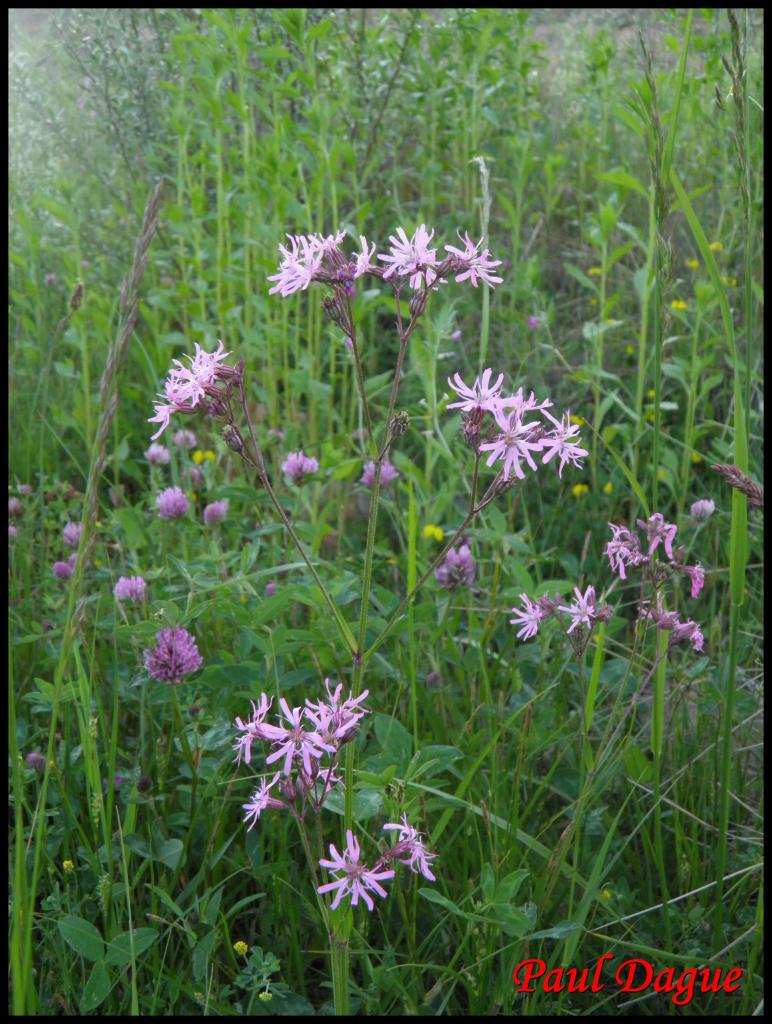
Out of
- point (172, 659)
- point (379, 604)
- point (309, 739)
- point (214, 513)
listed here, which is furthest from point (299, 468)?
point (309, 739)

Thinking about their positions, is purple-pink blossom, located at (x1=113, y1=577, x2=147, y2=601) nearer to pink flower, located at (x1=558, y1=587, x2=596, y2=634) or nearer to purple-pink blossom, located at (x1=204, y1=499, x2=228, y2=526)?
purple-pink blossom, located at (x1=204, y1=499, x2=228, y2=526)

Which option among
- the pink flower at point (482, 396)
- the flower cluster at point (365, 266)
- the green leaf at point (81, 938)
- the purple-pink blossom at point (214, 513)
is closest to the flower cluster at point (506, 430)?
the pink flower at point (482, 396)

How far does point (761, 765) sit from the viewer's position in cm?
205

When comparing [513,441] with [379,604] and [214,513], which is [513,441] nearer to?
[379,604]

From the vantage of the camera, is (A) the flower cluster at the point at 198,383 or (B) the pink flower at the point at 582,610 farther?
(B) the pink flower at the point at 582,610

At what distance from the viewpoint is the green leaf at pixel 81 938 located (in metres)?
1.39

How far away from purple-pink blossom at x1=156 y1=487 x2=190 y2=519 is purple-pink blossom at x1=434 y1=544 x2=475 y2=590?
63 cm

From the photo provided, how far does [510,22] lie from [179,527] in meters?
2.54

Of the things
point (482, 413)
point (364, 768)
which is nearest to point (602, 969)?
point (364, 768)

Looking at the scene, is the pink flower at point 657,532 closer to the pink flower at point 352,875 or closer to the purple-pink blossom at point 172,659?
the pink flower at point 352,875

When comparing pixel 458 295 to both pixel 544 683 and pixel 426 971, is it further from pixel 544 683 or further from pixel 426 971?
pixel 426 971

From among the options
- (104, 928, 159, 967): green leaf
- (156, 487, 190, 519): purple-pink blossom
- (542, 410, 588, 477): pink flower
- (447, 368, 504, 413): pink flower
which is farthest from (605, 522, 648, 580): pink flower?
(156, 487, 190, 519): purple-pink blossom
